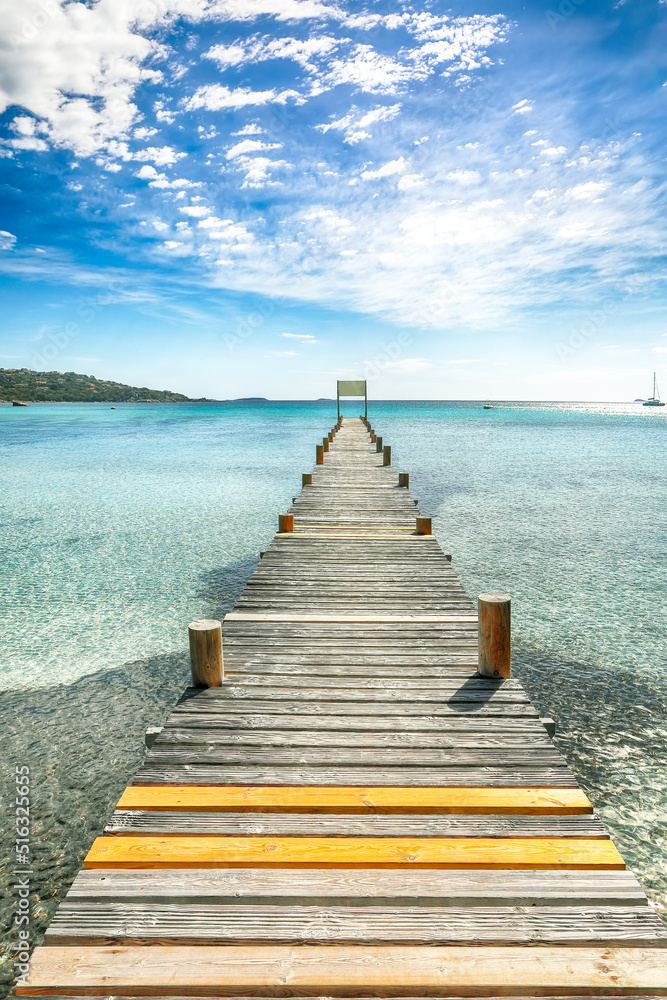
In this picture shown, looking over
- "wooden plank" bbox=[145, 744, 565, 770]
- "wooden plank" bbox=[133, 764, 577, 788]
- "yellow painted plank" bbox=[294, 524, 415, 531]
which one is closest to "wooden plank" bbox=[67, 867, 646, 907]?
"wooden plank" bbox=[133, 764, 577, 788]

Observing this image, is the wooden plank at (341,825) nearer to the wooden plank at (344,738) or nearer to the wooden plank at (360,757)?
the wooden plank at (360,757)

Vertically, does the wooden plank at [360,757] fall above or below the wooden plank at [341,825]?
above

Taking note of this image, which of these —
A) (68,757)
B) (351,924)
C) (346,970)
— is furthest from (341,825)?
(68,757)

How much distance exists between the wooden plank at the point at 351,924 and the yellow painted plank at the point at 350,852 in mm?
249

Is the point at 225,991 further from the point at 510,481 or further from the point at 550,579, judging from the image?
the point at 510,481

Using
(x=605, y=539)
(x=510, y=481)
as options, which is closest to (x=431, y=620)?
(x=605, y=539)

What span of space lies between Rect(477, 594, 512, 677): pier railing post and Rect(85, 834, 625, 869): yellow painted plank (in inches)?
76.6

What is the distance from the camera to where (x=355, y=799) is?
3.46 meters

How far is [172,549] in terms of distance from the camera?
51.3 feet

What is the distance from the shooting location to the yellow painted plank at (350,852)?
2.96 meters

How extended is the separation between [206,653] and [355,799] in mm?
2035

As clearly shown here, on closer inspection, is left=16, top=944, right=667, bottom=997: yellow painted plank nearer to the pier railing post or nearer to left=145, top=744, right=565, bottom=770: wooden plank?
left=145, top=744, right=565, bottom=770: wooden plank

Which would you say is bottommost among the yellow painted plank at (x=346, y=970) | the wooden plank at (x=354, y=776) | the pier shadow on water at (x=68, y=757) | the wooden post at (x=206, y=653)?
the pier shadow on water at (x=68, y=757)

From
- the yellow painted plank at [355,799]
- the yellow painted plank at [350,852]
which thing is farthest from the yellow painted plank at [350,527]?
the yellow painted plank at [350,852]
